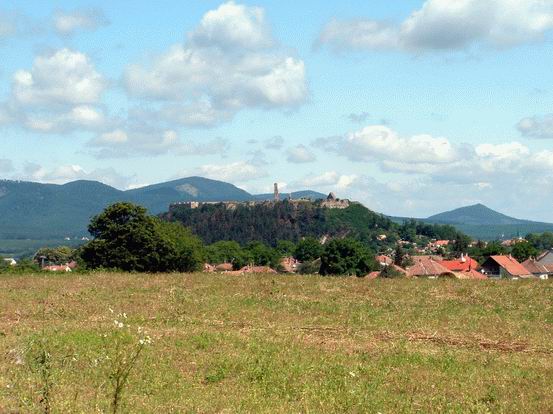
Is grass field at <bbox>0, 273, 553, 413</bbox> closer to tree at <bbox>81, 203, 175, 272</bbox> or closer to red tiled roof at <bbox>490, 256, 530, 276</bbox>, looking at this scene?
tree at <bbox>81, 203, 175, 272</bbox>

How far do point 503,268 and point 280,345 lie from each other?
8599 centimetres

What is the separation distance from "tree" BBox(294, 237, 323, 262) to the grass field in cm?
13056

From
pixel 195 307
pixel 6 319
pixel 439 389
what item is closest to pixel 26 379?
pixel 439 389

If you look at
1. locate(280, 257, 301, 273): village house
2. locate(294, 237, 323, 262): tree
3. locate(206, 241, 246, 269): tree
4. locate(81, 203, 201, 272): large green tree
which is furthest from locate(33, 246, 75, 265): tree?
locate(81, 203, 201, 272): large green tree

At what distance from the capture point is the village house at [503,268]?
98.6 m

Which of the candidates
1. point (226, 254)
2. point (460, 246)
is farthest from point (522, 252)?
point (226, 254)

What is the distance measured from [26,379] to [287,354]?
22.4 feet

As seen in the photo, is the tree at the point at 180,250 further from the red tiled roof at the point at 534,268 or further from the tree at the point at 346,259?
the red tiled roof at the point at 534,268

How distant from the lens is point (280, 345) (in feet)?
65.4

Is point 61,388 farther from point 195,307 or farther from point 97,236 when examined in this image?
point 97,236

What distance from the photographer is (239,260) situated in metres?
159

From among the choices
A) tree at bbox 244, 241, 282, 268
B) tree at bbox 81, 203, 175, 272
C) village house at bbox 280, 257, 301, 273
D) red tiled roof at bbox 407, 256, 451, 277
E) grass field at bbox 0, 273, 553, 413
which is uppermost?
tree at bbox 81, 203, 175, 272

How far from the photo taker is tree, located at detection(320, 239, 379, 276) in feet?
340

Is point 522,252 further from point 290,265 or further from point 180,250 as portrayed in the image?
point 180,250
